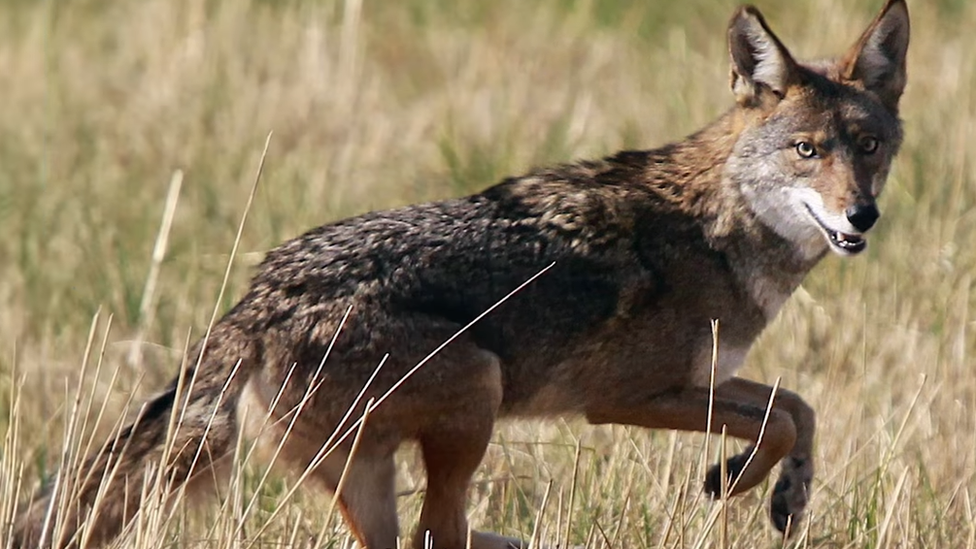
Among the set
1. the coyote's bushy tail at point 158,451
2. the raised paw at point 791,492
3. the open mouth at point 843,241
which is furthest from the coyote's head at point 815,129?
the coyote's bushy tail at point 158,451

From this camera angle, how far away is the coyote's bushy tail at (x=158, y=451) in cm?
559

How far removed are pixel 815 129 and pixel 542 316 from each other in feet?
4.08

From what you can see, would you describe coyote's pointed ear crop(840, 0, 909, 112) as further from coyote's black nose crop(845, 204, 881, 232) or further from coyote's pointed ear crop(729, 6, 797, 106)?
coyote's black nose crop(845, 204, 881, 232)

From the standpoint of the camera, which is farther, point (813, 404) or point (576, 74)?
point (576, 74)

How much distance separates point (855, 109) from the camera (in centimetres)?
658

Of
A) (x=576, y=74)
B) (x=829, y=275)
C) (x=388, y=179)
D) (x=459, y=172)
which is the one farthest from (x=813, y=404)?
(x=576, y=74)

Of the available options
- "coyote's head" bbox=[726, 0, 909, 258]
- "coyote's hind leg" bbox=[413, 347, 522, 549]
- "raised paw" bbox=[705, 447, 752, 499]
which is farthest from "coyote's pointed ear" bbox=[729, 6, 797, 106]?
"coyote's hind leg" bbox=[413, 347, 522, 549]

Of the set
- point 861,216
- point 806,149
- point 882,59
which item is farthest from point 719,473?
point 882,59

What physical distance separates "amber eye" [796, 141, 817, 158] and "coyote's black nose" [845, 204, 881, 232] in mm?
323

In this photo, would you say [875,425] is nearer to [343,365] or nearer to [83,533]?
[343,365]

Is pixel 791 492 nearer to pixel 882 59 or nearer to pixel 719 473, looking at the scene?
pixel 719 473

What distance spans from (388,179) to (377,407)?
5238 millimetres

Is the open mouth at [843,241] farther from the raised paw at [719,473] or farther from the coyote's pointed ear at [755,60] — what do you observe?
the raised paw at [719,473]

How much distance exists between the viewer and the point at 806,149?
6.49 m
